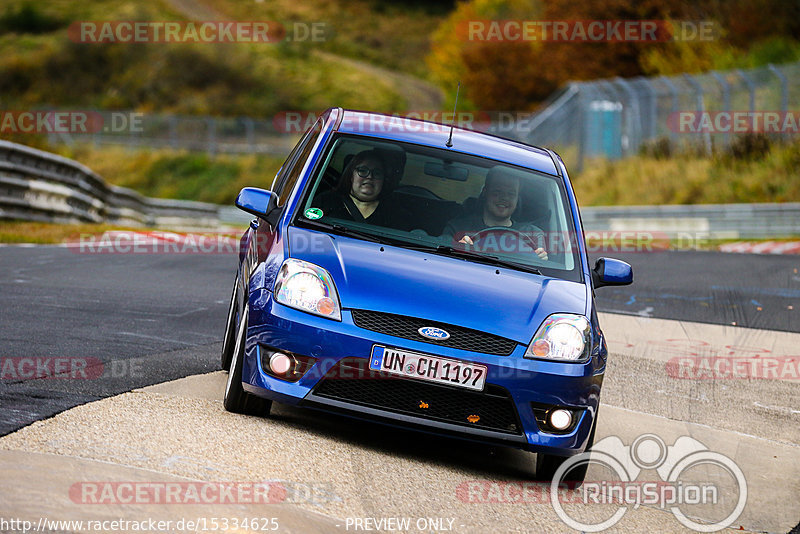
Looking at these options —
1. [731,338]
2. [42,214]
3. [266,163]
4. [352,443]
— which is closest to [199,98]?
[266,163]

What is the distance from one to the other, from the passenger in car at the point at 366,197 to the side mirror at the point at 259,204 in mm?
242

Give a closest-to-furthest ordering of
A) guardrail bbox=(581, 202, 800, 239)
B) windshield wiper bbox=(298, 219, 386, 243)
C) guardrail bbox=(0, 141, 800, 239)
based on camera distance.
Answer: windshield wiper bbox=(298, 219, 386, 243)
guardrail bbox=(0, 141, 800, 239)
guardrail bbox=(581, 202, 800, 239)

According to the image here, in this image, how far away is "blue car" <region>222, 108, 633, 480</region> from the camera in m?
5.76

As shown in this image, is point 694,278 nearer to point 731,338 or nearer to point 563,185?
point 731,338

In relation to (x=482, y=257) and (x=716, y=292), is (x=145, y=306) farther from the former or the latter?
(x=716, y=292)

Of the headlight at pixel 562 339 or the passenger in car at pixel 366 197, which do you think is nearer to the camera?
the headlight at pixel 562 339

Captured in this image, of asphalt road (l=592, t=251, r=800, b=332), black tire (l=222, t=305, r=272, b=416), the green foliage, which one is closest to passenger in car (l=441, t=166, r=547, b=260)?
black tire (l=222, t=305, r=272, b=416)

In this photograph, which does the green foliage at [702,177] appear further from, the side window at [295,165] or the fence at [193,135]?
the side window at [295,165]

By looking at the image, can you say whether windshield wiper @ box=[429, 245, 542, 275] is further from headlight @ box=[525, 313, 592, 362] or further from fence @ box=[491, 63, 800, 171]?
fence @ box=[491, 63, 800, 171]

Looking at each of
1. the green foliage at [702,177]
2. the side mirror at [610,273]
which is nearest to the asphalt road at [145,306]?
the side mirror at [610,273]

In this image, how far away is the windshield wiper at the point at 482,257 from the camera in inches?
257

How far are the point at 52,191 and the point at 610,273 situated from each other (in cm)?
1308

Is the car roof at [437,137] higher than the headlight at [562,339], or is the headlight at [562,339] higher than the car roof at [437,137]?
the car roof at [437,137]

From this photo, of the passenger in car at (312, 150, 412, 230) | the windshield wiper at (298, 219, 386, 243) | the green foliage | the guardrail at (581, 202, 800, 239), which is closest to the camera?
the windshield wiper at (298, 219, 386, 243)
